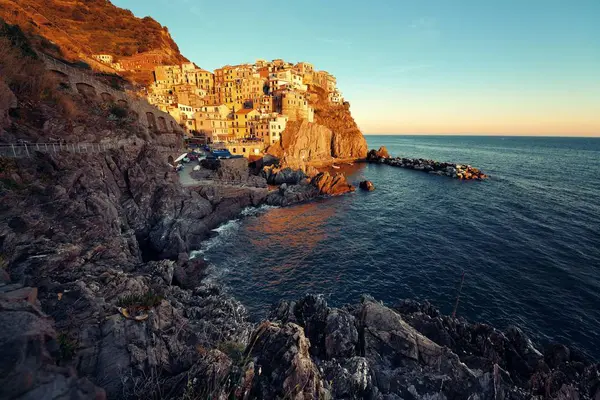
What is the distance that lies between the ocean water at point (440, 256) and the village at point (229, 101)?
39591mm

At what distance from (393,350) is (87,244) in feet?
79.5

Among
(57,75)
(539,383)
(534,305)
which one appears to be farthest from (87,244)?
(534,305)

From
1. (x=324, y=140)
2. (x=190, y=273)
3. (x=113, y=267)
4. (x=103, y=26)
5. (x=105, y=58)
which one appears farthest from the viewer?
(x=103, y=26)

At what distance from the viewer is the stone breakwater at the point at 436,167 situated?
7994 cm

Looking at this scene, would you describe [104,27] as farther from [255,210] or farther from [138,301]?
[138,301]

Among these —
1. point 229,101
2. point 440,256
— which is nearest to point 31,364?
point 440,256

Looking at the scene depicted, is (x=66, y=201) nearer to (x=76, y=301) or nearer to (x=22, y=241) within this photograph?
(x=22, y=241)

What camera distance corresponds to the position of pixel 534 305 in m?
23.8

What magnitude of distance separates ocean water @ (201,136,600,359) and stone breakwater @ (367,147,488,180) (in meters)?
22.1

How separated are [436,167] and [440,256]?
7216 centimetres

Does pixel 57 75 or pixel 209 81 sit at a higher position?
pixel 209 81

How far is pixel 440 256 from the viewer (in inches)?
1292

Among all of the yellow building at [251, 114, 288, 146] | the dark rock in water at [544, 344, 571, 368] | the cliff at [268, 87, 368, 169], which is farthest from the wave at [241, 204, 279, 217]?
the dark rock in water at [544, 344, 571, 368]

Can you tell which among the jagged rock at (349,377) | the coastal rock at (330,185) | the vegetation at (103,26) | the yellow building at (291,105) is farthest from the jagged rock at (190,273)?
the vegetation at (103,26)
